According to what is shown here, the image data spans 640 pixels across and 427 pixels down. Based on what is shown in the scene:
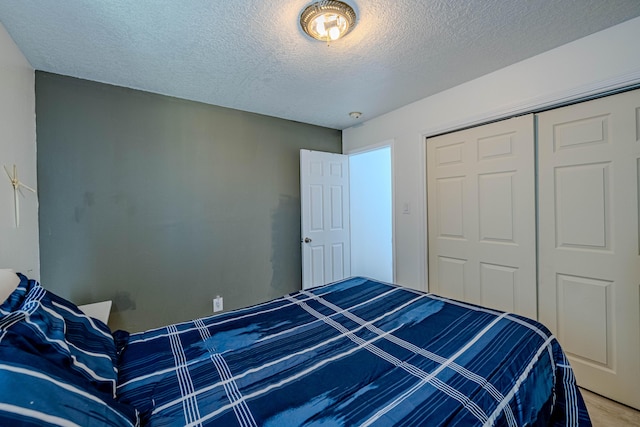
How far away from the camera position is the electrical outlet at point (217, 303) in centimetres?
268

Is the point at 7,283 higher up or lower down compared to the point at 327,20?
lower down

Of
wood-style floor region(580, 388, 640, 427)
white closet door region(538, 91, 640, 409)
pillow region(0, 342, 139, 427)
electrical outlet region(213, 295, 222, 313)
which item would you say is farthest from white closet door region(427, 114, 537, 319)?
pillow region(0, 342, 139, 427)

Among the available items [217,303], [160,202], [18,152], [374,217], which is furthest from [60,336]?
[374,217]

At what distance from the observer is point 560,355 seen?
124 cm

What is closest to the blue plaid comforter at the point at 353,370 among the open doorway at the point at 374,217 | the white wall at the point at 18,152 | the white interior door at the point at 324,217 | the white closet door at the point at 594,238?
the white closet door at the point at 594,238

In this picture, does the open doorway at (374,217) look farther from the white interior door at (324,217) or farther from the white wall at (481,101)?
the white wall at (481,101)

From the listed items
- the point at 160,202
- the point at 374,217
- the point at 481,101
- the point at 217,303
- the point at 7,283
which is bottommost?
the point at 217,303

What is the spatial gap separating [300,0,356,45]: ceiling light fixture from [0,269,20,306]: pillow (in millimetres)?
1850

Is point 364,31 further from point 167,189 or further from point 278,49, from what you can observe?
point 167,189

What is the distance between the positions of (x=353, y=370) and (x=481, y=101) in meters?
2.29

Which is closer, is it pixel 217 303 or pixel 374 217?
pixel 217 303

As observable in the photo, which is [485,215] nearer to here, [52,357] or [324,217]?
[324,217]

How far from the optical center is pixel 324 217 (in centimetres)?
325

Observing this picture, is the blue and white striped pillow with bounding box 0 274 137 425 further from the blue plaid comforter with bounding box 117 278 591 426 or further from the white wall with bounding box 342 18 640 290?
the white wall with bounding box 342 18 640 290
